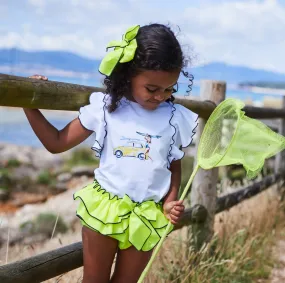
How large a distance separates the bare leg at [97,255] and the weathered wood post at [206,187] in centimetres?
152

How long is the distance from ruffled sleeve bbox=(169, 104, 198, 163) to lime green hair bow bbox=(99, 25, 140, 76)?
31 centimetres

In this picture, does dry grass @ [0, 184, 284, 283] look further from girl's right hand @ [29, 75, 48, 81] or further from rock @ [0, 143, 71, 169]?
rock @ [0, 143, 71, 169]

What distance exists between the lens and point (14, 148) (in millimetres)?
27938

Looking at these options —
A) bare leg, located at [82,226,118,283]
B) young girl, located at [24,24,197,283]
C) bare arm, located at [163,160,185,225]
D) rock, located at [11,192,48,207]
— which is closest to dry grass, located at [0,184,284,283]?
bare leg, located at [82,226,118,283]

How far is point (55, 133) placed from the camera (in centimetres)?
220

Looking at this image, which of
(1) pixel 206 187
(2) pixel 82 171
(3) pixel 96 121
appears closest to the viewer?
(3) pixel 96 121

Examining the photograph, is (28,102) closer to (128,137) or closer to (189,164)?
(128,137)

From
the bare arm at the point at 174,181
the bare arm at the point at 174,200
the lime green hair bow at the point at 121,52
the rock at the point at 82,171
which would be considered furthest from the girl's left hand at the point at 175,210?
the rock at the point at 82,171

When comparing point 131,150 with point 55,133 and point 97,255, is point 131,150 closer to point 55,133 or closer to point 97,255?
point 55,133

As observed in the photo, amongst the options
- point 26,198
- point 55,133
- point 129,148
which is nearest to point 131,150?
point 129,148

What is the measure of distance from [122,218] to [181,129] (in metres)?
0.42

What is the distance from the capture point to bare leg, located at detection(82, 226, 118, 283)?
221 cm

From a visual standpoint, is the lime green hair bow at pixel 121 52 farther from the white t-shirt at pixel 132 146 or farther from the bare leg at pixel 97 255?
the bare leg at pixel 97 255

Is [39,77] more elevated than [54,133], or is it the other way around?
[39,77]
